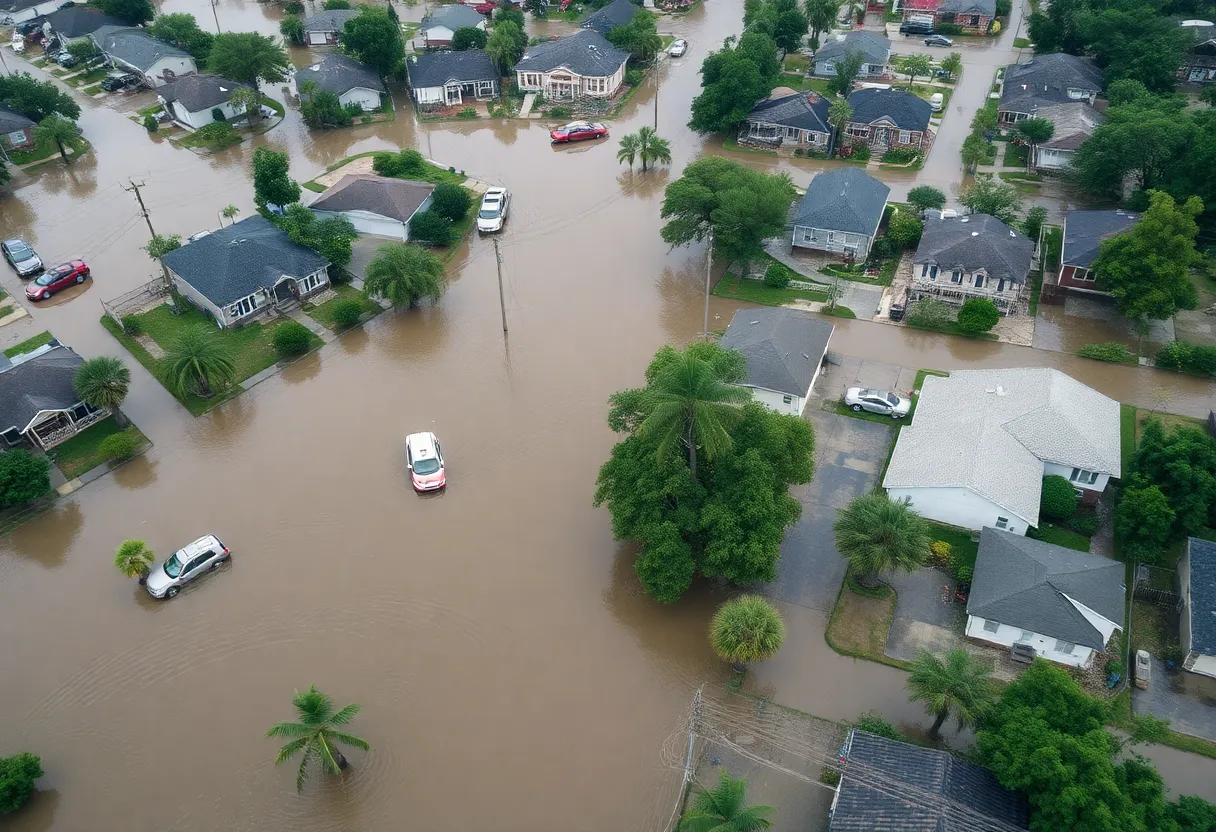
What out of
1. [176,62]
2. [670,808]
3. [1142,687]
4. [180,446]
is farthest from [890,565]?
[176,62]

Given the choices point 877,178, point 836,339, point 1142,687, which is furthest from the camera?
point 877,178

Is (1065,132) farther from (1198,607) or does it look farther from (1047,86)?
(1198,607)

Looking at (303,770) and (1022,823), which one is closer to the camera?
(1022,823)

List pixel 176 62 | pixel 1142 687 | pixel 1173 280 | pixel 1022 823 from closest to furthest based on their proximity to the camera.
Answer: pixel 1022 823 → pixel 1142 687 → pixel 1173 280 → pixel 176 62

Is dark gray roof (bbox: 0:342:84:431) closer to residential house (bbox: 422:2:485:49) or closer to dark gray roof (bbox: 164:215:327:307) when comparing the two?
dark gray roof (bbox: 164:215:327:307)

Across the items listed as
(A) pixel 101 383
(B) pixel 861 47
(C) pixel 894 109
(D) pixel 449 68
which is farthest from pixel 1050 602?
(D) pixel 449 68

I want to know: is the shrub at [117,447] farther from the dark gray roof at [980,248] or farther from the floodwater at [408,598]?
the dark gray roof at [980,248]

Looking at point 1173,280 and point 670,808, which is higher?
point 1173,280

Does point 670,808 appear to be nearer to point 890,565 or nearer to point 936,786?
point 936,786
